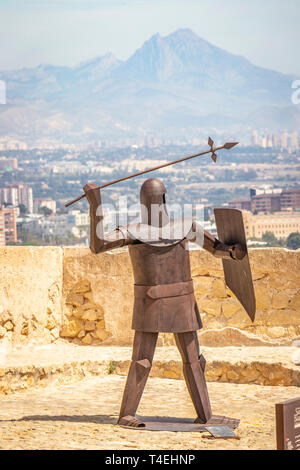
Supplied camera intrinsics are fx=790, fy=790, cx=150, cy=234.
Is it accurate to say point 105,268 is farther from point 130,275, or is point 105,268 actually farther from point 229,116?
point 229,116

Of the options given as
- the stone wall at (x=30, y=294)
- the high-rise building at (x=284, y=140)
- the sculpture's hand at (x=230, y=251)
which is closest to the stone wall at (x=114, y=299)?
the stone wall at (x=30, y=294)

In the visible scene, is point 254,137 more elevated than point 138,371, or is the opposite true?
point 254,137

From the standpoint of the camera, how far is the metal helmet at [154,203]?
5.58 m

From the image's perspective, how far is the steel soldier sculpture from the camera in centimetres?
548

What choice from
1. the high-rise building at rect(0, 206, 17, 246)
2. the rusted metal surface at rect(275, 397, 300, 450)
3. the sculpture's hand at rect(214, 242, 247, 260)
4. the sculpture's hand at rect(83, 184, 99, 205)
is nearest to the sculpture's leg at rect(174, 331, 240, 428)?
the sculpture's hand at rect(214, 242, 247, 260)

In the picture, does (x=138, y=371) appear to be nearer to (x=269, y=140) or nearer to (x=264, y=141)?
(x=269, y=140)

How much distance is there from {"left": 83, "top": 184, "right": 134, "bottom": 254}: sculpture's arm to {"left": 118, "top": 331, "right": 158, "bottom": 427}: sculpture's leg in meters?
0.68

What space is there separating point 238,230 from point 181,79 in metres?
26.4

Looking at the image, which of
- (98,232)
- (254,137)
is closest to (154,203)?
(98,232)

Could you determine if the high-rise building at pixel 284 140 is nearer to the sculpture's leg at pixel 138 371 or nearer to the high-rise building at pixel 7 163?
the high-rise building at pixel 7 163

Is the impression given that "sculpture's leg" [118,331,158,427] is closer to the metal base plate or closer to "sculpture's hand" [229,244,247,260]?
the metal base plate

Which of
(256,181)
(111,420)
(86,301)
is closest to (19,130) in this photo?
(256,181)

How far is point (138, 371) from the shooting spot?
5.55 m

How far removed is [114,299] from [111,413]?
215 cm
